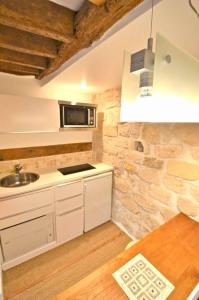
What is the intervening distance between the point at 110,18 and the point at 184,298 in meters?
1.41

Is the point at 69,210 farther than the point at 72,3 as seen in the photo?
Yes

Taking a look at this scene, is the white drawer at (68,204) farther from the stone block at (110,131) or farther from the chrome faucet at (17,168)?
the stone block at (110,131)

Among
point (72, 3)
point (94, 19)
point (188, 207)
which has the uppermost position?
point (72, 3)

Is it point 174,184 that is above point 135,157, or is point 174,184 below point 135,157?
below

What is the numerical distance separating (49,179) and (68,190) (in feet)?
0.90

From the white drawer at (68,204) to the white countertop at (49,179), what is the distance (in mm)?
263

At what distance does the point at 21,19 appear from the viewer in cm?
78

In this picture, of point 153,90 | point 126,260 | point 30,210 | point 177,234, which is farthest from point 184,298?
point 30,210

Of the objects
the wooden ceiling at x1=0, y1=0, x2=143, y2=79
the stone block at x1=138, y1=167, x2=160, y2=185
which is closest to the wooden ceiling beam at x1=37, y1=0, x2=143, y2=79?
the wooden ceiling at x1=0, y1=0, x2=143, y2=79

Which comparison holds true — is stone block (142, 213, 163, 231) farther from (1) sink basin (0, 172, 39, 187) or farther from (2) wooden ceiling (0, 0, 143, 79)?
(2) wooden ceiling (0, 0, 143, 79)

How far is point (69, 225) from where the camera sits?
6.63 ft

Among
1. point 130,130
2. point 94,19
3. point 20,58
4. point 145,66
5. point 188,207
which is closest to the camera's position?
point 145,66

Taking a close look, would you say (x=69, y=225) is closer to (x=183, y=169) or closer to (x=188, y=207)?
(x=188, y=207)

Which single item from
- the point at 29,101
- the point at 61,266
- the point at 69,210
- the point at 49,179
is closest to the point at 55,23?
the point at 29,101
